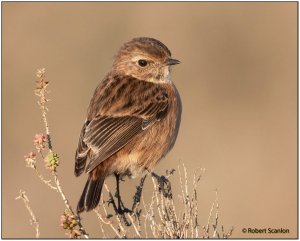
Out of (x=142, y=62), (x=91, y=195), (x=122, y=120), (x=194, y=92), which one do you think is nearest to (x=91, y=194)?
(x=91, y=195)

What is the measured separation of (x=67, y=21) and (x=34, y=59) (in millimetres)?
1656

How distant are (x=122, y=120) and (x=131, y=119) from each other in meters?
0.11

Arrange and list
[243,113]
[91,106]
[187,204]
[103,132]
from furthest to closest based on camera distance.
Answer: [243,113]
[91,106]
[103,132]
[187,204]

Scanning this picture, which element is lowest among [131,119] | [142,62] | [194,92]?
[194,92]

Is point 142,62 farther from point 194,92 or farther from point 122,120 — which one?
point 194,92

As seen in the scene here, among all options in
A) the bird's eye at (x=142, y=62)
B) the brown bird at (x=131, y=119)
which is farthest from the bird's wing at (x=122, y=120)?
the bird's eye at (x=142, y=62)

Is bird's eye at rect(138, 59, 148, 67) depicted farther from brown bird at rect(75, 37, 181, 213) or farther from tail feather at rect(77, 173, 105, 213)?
tail feather at rect(77, 173, 105, 213)

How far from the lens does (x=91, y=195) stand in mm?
6637

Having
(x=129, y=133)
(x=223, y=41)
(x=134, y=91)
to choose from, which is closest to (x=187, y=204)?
(x=129, y=133)

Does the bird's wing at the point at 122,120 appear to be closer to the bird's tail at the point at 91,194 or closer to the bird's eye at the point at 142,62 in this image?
the bird's tail at the point at 91,194

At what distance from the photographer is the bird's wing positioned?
23.5ft

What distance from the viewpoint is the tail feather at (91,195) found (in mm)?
6484

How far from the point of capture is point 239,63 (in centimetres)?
1546

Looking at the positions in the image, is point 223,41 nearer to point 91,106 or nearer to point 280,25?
point 280,25
